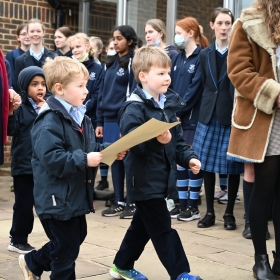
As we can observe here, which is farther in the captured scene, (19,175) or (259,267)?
(19,175)

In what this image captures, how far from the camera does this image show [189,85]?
251 inches

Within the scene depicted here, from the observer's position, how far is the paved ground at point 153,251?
4340mm

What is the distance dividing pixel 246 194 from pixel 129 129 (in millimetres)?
1688

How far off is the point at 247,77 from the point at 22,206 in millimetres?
2072

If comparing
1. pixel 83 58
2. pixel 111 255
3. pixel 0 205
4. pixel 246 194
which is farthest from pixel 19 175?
pixel 83 58

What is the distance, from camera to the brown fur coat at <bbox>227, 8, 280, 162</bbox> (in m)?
3.98

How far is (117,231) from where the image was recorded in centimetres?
572

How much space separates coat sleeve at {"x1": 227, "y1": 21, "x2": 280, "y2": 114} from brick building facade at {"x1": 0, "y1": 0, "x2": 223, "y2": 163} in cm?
474

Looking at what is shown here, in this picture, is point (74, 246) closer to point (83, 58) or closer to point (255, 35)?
point (255, 35)

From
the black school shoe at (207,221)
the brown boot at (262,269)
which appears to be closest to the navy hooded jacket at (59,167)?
the brown boot at (262,269)

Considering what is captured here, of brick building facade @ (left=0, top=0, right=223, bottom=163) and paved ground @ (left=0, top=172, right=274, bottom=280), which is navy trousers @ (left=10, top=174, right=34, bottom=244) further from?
brick building facade @ (left=0, top=0, right=223, bottom=163)

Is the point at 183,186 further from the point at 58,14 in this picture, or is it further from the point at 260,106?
the point at 58,14

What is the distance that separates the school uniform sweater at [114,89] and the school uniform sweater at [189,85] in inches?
20.7

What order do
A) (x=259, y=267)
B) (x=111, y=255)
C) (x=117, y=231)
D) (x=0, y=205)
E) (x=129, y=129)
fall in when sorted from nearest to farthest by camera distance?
(x=129, y=129) < (x=259, y=267) < (x=111, y=255) < (x=117, y=231) < (x=0, y=205)
